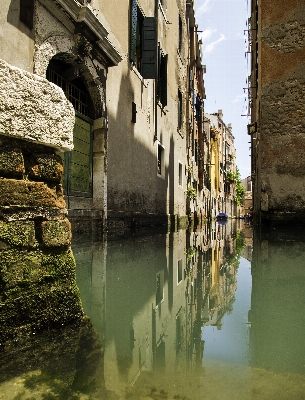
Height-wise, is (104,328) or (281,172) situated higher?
(281,172)

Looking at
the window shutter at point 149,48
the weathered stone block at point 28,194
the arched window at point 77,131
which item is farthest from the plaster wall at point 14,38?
the window shutter at point 149,48

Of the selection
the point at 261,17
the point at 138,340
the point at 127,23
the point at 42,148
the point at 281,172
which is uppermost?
the point at 261,17

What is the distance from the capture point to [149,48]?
888 centimetres

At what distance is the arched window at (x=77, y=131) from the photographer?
20.3 ft

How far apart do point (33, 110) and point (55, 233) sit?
0.60 metres

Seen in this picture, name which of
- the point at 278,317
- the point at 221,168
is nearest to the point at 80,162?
the point at 278,317

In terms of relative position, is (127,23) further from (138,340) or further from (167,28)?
(138,340)

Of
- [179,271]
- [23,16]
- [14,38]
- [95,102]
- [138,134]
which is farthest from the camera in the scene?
[138,134]

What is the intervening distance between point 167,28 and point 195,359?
12415mm

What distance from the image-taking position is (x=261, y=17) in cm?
1090

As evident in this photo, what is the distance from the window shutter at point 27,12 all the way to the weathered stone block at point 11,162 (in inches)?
153

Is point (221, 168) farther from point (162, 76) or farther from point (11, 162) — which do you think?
point (11, 162)

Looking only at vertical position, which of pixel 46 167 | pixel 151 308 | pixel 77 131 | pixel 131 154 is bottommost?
pixel 151 308

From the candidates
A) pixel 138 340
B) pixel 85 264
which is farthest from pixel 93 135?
pixel 138 340
